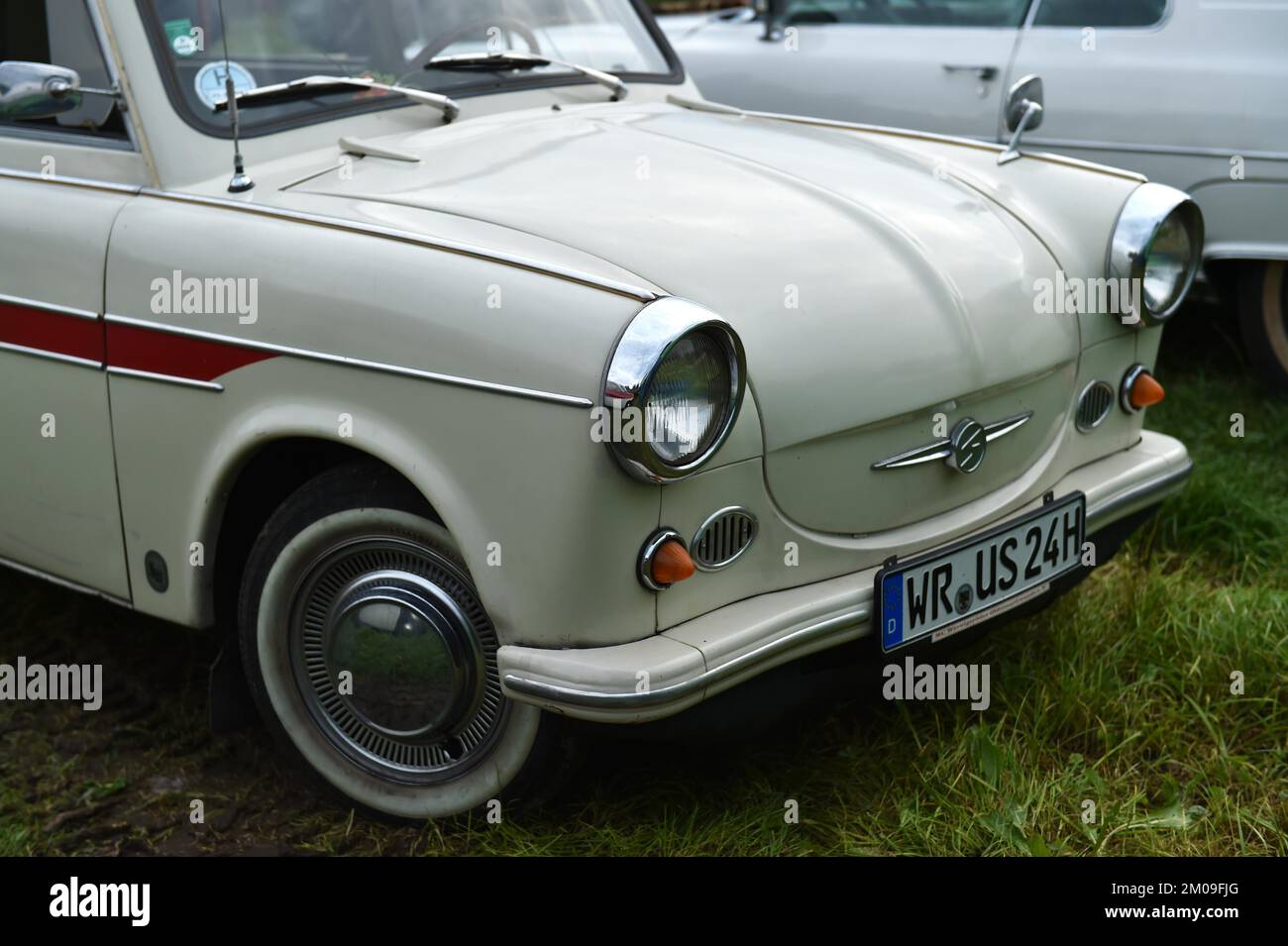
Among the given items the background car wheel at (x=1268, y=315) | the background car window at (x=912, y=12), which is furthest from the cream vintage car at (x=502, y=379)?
the background car window at (x=912, y=12)

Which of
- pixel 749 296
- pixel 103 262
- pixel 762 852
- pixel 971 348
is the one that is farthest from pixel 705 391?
pixel 103 262

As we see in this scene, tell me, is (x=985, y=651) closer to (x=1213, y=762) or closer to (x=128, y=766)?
(x=1213, y=762)

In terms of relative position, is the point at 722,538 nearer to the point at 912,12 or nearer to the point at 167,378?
the point at 167,378

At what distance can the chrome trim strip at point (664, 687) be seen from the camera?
2.14 metres

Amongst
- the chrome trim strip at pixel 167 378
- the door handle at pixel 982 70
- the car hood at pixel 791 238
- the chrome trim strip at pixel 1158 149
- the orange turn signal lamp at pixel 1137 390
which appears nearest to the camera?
the car hood at pixel 791 238

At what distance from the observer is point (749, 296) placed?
7.82 ft

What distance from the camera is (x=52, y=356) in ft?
8.81

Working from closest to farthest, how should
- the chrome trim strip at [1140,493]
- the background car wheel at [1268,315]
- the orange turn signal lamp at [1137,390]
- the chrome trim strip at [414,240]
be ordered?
the chrome trim strip at [414,240] < the chrome trim strip at [1140,493] < the orange turn signal lamp at [1137,390] < the background car wheel at [1268,315]

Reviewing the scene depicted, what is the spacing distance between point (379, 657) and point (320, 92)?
1.20m

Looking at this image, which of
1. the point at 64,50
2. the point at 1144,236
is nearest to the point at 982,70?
the point at 1144,236

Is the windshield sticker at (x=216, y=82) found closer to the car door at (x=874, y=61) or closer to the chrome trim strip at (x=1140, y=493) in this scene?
the chrome trim strip at (x=1140, y=493)

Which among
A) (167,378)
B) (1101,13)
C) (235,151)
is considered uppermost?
(1101,13)

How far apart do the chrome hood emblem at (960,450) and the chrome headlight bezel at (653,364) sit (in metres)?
0.43

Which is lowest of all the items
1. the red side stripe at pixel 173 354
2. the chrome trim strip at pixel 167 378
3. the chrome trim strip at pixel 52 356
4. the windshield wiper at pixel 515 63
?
the chrome trim strip at pixel 167 378
